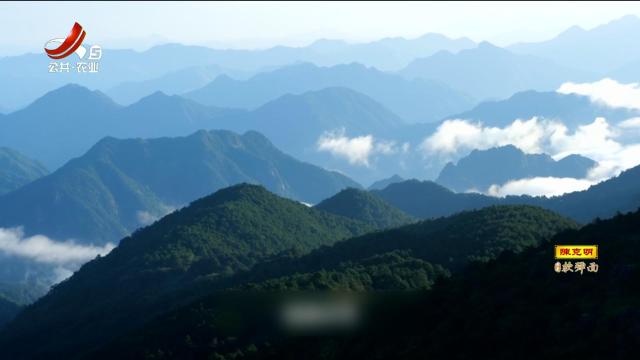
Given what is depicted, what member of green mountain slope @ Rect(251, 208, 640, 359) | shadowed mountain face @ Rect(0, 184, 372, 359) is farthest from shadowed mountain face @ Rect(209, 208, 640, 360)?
shadowed mountain face @ Rect(0, 184, 372, 359)

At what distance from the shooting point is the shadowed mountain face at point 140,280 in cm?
14075

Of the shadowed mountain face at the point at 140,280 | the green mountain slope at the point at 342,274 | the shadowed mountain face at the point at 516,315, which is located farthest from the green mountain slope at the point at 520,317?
the shadowed mountain face at the point at 140,280

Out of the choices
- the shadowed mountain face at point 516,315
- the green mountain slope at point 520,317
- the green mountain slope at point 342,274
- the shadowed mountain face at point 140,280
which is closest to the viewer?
the green mountain slope at point 520,317

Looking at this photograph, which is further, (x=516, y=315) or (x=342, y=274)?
(x=342, y=274)

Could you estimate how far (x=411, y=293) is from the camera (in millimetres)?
62250

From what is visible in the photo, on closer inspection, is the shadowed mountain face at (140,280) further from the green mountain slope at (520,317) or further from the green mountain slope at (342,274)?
the green mountain slope at (520,317)

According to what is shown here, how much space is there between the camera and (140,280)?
169m

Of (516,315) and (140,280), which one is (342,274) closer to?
(516,315)

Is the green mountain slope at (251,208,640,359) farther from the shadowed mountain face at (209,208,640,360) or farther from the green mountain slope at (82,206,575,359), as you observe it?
the green mountain slope at (82,206,575,359)

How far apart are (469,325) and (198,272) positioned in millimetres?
120537

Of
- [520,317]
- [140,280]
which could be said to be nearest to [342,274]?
[520,317]

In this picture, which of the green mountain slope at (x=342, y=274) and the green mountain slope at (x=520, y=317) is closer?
the green mountain slope at (x=520, y=317)

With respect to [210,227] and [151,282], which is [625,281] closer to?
[151,282]

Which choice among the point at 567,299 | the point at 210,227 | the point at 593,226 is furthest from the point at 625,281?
the point at 210,227
